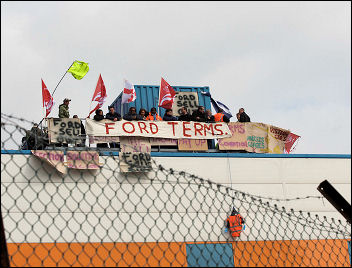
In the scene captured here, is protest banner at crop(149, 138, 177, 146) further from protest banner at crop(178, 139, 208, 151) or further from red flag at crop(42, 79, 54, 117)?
red flag at crop(42, 79, 54, 117)

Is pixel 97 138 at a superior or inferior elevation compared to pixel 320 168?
superior

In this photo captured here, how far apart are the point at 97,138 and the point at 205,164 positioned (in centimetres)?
305

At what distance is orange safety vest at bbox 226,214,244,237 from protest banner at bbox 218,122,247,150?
2.40 metres

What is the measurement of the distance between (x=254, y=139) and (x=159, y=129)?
2.88 m

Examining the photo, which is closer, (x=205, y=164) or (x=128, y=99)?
(x=205, y=164)

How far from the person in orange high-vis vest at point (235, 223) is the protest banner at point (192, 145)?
92.3 inches

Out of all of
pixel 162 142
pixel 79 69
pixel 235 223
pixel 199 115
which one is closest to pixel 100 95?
pixel 79 69

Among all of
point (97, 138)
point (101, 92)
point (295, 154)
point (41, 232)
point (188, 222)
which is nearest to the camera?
point (41, 232)

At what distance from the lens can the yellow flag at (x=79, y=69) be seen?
1733 centimetres

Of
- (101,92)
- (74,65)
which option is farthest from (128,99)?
(74,65)

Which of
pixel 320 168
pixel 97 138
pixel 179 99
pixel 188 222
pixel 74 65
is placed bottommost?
pixel 188 222

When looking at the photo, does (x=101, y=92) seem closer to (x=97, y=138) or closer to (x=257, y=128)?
(x=97, y=138)

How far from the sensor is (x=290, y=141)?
55.6ft

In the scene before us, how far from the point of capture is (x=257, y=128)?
53.0 ft
